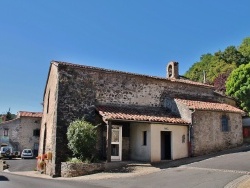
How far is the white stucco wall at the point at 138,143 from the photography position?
70.3 ft

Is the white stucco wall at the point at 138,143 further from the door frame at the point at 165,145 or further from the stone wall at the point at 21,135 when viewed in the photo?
the stone wall at the point at 21,135

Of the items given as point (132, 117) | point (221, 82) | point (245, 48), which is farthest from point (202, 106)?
point (245, 48)

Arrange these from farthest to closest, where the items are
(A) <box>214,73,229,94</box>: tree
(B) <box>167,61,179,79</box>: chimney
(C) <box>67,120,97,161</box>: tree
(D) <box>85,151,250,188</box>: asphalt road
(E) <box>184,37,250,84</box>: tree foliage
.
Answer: (E) <box>184,37,250,84</box>: tree foliage
(A) <box>214,73,229,94</box>: tree
(B) <box>167,61,179,79</box>: chimney
(C) <box>67,120,97,161</box>: tree
(D) <box>85,151,250,188</box>: asphalt road

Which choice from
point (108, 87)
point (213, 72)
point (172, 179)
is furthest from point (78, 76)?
point (213, 72)

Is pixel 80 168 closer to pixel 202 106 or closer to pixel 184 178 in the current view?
pixel 184 178

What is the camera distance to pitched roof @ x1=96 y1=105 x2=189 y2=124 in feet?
67.8

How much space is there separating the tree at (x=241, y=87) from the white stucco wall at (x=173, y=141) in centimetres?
1224

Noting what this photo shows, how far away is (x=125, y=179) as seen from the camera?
15875 millimetres

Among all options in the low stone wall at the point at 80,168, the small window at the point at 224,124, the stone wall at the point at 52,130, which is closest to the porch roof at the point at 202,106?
the small window at the point at 224,124

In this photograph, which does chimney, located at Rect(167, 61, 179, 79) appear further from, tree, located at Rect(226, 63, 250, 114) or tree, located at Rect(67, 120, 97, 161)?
tree, located at Rect(67, 120, 97, 161)

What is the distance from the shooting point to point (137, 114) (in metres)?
22.1

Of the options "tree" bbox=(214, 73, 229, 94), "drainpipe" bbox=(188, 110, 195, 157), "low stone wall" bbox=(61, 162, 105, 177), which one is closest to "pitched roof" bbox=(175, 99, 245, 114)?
"drainpipe" bbox=(188, 110, 195, 157)

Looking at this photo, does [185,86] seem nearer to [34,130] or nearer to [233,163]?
[233,163]

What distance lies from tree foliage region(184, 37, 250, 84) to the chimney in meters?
22.1
